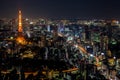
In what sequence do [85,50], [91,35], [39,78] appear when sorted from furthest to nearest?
[91,35] < [85,50] < [39,78]

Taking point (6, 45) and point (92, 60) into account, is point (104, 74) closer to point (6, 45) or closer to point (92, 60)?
point (92, 60)

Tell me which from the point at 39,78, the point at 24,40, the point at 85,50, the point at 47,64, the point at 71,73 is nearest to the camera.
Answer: the point at 39,78

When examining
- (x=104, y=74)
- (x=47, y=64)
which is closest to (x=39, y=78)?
(x=47, y=64)

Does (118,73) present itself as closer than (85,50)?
Yes

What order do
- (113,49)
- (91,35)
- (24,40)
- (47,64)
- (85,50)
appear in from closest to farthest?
1. (47,64)
2. (113,49)
3. (85,50)
4. (24,40)
5. (91,35)

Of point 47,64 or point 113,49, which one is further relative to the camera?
point 113,49

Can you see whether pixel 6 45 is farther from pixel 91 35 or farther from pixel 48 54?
pixel 91 35

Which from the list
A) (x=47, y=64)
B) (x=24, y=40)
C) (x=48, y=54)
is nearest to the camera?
(x=47, y=64)

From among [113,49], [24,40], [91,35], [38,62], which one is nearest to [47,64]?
[38,62]
